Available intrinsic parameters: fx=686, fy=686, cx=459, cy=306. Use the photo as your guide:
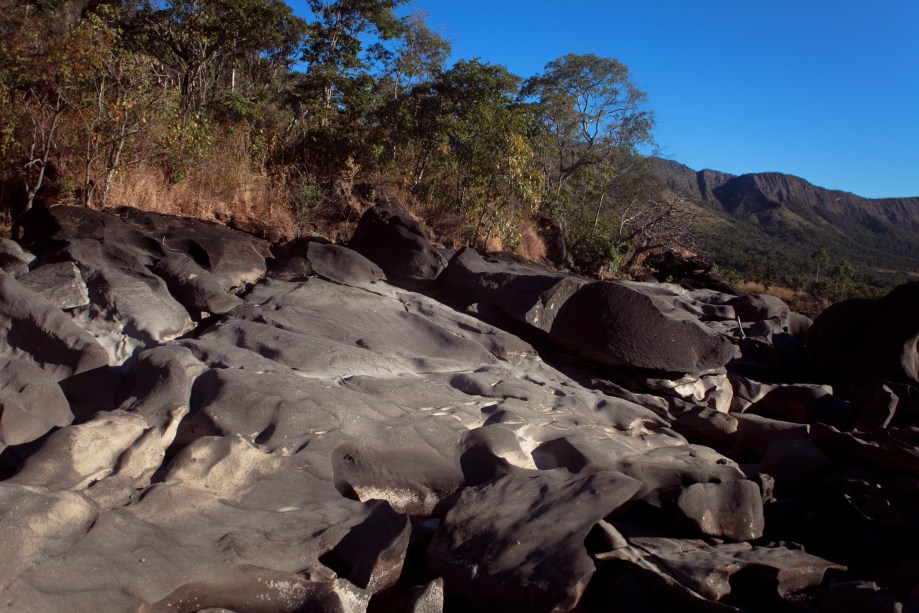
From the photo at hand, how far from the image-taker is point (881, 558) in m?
4.14

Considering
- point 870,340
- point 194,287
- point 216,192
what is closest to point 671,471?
point 194,287

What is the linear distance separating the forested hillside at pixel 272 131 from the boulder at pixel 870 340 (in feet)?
16.1

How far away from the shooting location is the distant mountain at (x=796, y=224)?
43.1 meters

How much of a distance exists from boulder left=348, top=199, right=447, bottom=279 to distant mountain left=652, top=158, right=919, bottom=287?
30860mm

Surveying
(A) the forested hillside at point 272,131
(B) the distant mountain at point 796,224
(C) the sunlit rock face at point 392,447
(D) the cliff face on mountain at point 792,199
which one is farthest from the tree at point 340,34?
(D) the cliff face on mountain at point 792,199

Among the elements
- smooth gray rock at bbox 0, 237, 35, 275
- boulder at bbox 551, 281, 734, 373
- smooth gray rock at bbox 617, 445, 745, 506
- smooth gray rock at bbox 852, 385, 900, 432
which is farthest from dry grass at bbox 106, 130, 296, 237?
smooth gray rock at bbox 852, 385, 900, 432

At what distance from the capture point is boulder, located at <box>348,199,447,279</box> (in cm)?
807

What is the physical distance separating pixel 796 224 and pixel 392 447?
211ft

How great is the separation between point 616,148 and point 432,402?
1565 centimetres

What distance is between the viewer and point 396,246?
8195 mm

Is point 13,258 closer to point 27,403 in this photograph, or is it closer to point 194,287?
point 194,287

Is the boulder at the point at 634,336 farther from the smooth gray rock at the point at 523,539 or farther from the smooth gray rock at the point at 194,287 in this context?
the smooth gray rock at the point at 194,287

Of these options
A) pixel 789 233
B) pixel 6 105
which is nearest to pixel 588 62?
pixel 6 105

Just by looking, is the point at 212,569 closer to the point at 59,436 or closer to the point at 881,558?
the point at 59,436
